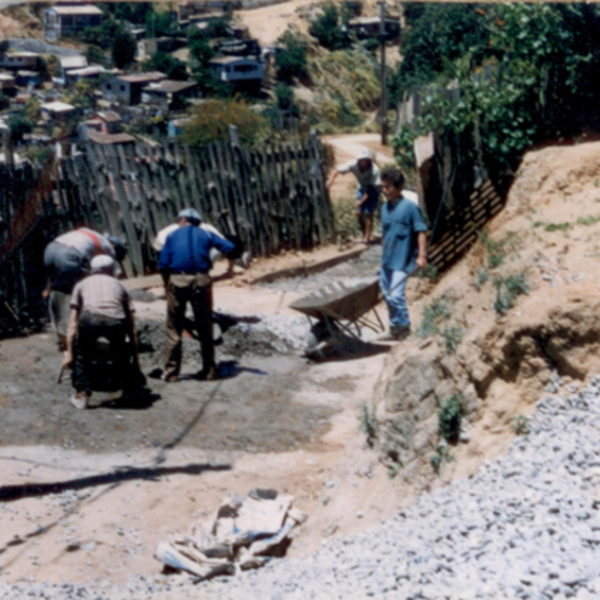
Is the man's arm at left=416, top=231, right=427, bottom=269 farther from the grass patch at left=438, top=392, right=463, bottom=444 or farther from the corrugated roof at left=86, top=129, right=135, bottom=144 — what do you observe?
the corrugated roof at left=86, top=129, right=135, bottom=144

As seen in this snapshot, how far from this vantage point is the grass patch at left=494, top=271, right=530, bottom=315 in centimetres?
480

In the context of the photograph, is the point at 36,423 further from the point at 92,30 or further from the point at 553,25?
the point at 92,30

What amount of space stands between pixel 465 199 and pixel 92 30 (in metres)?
19.6

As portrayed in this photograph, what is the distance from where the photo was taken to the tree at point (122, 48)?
95.0 ft

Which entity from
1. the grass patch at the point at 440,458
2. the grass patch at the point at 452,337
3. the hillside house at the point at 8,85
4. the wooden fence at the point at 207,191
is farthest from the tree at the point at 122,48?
the grass patch at the point at 440,458

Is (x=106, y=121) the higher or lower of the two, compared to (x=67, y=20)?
lower

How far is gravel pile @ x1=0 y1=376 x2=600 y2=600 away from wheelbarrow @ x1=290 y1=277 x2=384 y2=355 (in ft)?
10.9

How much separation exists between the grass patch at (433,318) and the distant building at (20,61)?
56.7 feet

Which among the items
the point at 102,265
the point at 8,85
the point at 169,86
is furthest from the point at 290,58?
the point at 102,265

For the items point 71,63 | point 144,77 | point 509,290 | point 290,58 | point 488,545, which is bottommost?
point 488,545

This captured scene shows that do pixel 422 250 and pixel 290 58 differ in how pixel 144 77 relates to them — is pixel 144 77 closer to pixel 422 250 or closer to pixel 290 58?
pixel 290 58

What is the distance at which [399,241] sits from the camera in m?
7.11

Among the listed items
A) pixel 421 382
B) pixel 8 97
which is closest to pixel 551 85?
pixel 421 382

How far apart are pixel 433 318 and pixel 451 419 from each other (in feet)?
3.12
